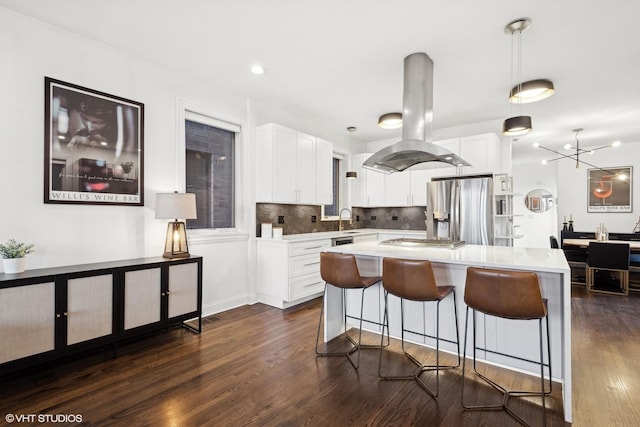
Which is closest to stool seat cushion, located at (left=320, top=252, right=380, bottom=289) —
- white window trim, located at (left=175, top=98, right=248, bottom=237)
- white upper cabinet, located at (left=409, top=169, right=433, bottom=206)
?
white window trim, located at (left=175, top=98, right=248, bottom=237)

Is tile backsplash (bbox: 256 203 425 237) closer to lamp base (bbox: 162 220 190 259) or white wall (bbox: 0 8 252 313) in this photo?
white wall (bbox: 0 8 252 313)

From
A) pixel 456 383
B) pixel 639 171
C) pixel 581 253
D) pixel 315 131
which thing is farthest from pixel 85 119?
pixel 639 171

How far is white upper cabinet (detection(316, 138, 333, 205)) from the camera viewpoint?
4.83 metres

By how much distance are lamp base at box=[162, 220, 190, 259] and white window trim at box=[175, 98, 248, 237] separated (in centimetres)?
28

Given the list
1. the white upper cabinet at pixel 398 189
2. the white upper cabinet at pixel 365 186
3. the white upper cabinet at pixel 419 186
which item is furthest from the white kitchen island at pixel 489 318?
the white upper cabinet at pixel 365 186

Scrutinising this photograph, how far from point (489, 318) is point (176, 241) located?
2932 mm

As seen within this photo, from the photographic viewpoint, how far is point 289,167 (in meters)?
4.34

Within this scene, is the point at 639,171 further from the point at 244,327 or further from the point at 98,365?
the point at 98,365

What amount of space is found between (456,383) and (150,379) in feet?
7.27

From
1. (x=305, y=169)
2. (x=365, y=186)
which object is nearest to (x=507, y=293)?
(x=305, y=169)

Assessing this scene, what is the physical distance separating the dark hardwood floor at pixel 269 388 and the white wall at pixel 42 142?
3.06 ft

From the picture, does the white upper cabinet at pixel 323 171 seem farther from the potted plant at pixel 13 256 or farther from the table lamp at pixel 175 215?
the potted plant at pixel 13 256

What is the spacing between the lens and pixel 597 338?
298cm

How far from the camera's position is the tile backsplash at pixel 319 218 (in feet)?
14.8
